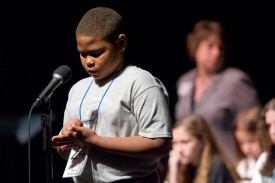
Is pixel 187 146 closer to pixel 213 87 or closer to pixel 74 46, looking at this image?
pixel 213 87

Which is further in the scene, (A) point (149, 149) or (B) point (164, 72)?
(B) point (164, 72)

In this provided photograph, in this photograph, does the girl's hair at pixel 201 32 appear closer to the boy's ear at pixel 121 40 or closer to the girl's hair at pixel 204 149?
the girl's hair at pixel 204 149

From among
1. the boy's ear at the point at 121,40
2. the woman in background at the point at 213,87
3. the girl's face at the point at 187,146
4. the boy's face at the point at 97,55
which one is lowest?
the girl's face at the point at 187,146

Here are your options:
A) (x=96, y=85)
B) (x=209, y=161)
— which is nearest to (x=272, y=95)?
(x=209, y=161)

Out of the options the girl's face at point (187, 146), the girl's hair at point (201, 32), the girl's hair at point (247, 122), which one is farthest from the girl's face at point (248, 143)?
the girl's hair at point (201, 32)

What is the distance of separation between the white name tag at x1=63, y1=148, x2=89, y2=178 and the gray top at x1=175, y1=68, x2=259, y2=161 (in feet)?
7.89

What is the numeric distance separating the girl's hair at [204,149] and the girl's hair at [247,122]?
0.43 feet

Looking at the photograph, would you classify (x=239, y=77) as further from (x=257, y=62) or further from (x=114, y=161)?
(x=114, y=161)

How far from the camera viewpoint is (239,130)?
4.69 metres

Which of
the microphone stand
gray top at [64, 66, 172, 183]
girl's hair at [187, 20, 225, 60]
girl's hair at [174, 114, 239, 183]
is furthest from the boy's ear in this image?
girl's hair at [187, 20, 225, 60]

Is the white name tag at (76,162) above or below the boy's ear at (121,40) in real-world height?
below

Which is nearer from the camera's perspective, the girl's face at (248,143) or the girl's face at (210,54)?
the girl's face at (248,143)

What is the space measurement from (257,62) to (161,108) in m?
2.46

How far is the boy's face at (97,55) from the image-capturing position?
2.37 metres
